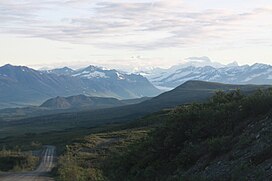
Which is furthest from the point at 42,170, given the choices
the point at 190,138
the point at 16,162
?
the point at 190,138

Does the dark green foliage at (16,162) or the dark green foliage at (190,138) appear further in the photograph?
the dark green foliage at (16,162)

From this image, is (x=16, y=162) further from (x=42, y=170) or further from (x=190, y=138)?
(x=190, y=138)

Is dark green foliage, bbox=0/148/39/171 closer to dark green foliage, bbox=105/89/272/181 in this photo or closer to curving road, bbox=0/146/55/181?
curving road, bbox=0/146/55/181

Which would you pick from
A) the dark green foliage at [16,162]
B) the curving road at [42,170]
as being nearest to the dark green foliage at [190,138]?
the curving road at [42,170]

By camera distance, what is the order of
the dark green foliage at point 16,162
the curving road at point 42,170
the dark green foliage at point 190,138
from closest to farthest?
the dark green foliage at point 190,138 → the curving road at point 42,170 → the dark green foliage at point 16,162

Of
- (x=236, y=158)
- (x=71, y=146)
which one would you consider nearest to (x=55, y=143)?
(x=71, y=146)

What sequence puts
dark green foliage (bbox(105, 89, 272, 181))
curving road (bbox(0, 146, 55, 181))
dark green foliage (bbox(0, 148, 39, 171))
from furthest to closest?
dark green foliage (bbox(0, 148, 39, 171)) < curving road (bbox(0, 146, 55, 181)) < dark green foliage (bbox(105, 89, 272, 181))

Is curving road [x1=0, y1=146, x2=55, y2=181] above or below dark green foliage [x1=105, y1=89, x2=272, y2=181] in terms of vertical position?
below

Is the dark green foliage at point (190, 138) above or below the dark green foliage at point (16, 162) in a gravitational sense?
above

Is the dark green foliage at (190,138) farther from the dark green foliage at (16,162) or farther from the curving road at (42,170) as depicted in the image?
the dark green foliage at (16,162)

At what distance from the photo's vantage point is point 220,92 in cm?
2725

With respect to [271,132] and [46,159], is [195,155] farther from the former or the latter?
[46,159]

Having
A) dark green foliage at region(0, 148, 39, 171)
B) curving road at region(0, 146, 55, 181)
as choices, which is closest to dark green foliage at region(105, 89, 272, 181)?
curving road at region(0, 146, 55, 181)

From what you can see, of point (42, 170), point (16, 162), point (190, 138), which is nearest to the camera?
point (190, 138)
